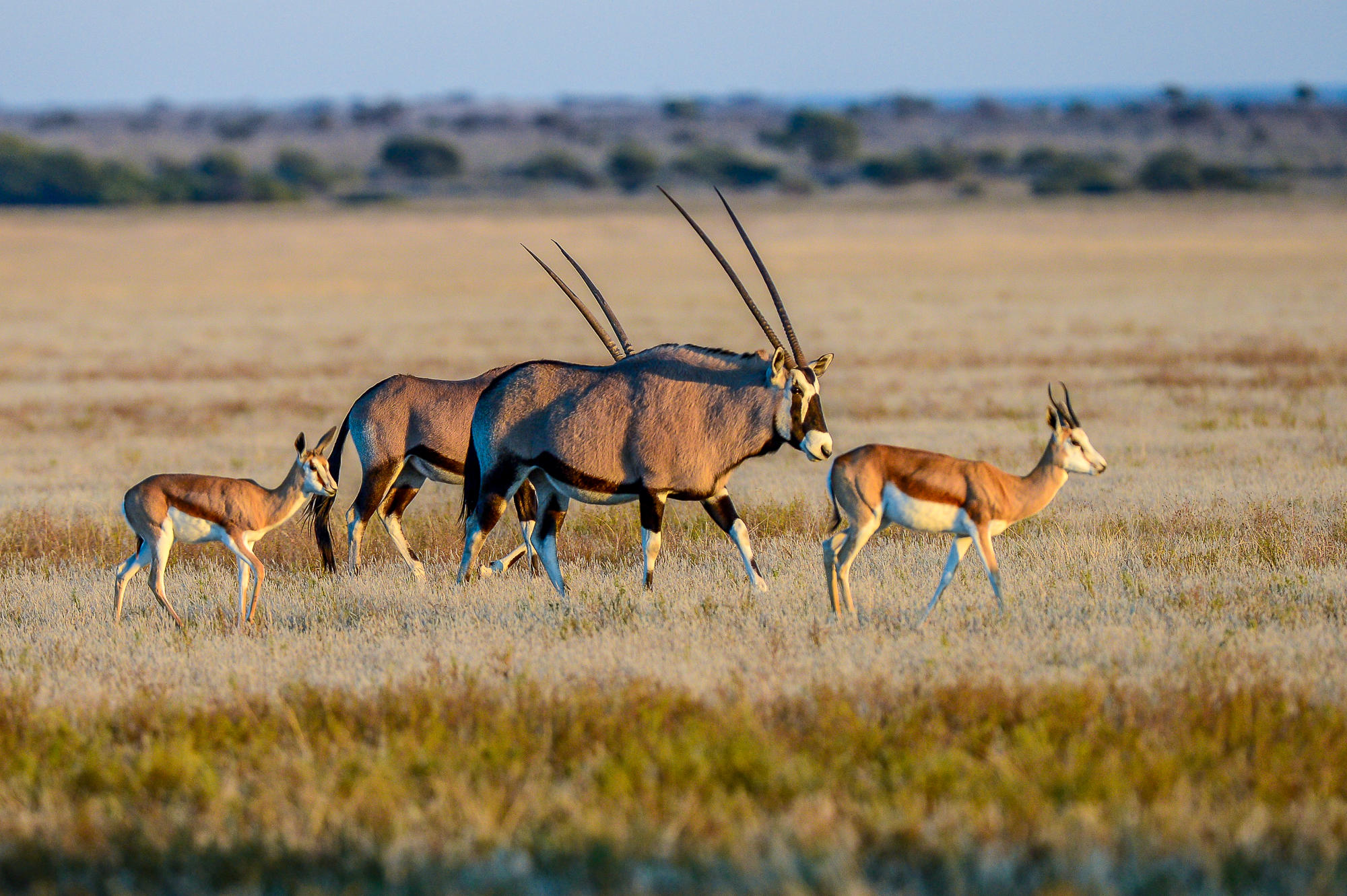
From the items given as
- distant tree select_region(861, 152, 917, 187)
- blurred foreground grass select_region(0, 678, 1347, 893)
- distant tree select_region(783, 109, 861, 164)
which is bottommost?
blurred foreground grass select_region(0, 678, 1347, 893)

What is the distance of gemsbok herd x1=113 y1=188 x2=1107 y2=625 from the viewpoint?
8828mm

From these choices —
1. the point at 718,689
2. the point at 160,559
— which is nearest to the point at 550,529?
the point at 160,559

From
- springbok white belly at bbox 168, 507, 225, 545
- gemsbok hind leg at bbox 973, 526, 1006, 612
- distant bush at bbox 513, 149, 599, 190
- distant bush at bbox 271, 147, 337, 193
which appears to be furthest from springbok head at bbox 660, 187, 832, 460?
distant bush at bbox 271, 147, 337, 193

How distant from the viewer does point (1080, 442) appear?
8.87 metres

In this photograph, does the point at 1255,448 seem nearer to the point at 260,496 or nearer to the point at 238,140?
the point at 260,496

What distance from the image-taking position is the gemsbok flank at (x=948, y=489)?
28.5 ft

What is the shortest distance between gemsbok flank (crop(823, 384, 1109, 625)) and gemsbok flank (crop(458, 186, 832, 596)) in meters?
0.91

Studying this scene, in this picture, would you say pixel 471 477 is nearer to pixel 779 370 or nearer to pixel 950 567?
pixel 779 370

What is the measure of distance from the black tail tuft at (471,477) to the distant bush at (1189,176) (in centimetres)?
8282

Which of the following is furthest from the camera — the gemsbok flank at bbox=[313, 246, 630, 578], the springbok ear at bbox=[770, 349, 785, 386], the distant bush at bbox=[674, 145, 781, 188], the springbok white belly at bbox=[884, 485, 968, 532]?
the distant bush at bbox=[674, 145, 781, 188]

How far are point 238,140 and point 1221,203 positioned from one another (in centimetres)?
9912

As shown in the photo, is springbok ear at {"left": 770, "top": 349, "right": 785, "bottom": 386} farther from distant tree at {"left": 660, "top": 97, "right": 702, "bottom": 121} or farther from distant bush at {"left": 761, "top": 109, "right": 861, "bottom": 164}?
distant tree at {"left": 660, "top": 97, "right": 702, "bottom": 121}

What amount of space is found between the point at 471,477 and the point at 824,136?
371 ft

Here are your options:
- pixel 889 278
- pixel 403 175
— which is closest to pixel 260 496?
pixel 889 278
